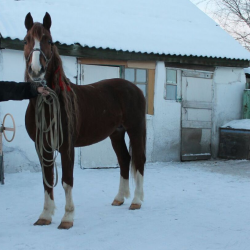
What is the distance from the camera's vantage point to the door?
28.1 feet

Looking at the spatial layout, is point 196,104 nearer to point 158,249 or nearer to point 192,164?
point 192,164

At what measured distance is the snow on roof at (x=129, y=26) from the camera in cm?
707

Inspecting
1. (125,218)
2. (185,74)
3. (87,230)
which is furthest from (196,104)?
(87,230)

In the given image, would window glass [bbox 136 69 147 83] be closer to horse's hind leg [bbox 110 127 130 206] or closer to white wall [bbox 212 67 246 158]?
white wall [bbox 212 67 246 158]

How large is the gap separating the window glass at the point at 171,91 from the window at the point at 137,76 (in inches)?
25.9

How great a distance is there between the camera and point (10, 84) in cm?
318

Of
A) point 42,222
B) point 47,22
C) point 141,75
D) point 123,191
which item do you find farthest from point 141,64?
point 42,222

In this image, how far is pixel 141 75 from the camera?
791 cm

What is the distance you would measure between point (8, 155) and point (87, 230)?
3379 millimetres

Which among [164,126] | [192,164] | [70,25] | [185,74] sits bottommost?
[192,164]

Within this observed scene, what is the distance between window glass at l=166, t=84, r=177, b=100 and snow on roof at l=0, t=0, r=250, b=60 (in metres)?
0.80

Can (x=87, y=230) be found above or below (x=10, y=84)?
below

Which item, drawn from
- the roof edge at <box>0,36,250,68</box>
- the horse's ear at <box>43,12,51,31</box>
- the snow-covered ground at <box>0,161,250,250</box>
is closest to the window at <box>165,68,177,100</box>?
the roof edge at <box>0,36,250,68</box>

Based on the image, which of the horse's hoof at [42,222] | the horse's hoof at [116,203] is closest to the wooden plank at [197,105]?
the horse's hoof at [116,203]
